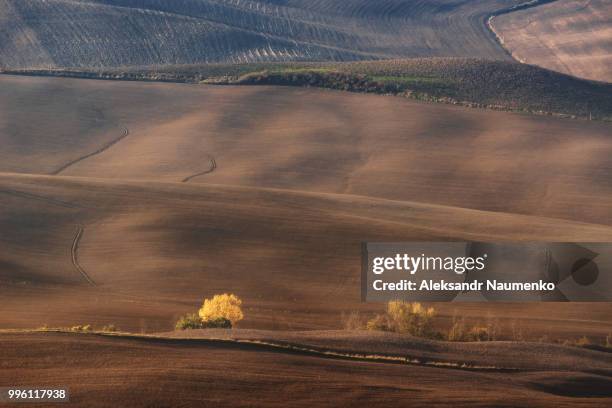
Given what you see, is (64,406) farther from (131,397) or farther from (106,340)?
(106,340)

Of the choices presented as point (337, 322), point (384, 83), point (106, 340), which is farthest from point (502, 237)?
point (384, 83)

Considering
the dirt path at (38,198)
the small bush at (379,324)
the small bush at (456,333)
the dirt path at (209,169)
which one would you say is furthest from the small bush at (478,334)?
the dirt path at (209,169)

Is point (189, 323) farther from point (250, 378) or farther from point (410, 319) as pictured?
point (250, 378)

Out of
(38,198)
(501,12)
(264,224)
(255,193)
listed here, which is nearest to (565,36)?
(501,12)

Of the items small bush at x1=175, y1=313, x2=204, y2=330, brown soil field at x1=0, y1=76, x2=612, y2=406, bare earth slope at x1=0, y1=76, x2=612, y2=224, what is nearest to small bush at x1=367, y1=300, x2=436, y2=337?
brown soil field at x1=0, y1=76, x2=612, y2=406

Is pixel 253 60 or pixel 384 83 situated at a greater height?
pixel 253 60

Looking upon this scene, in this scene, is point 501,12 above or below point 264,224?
above
